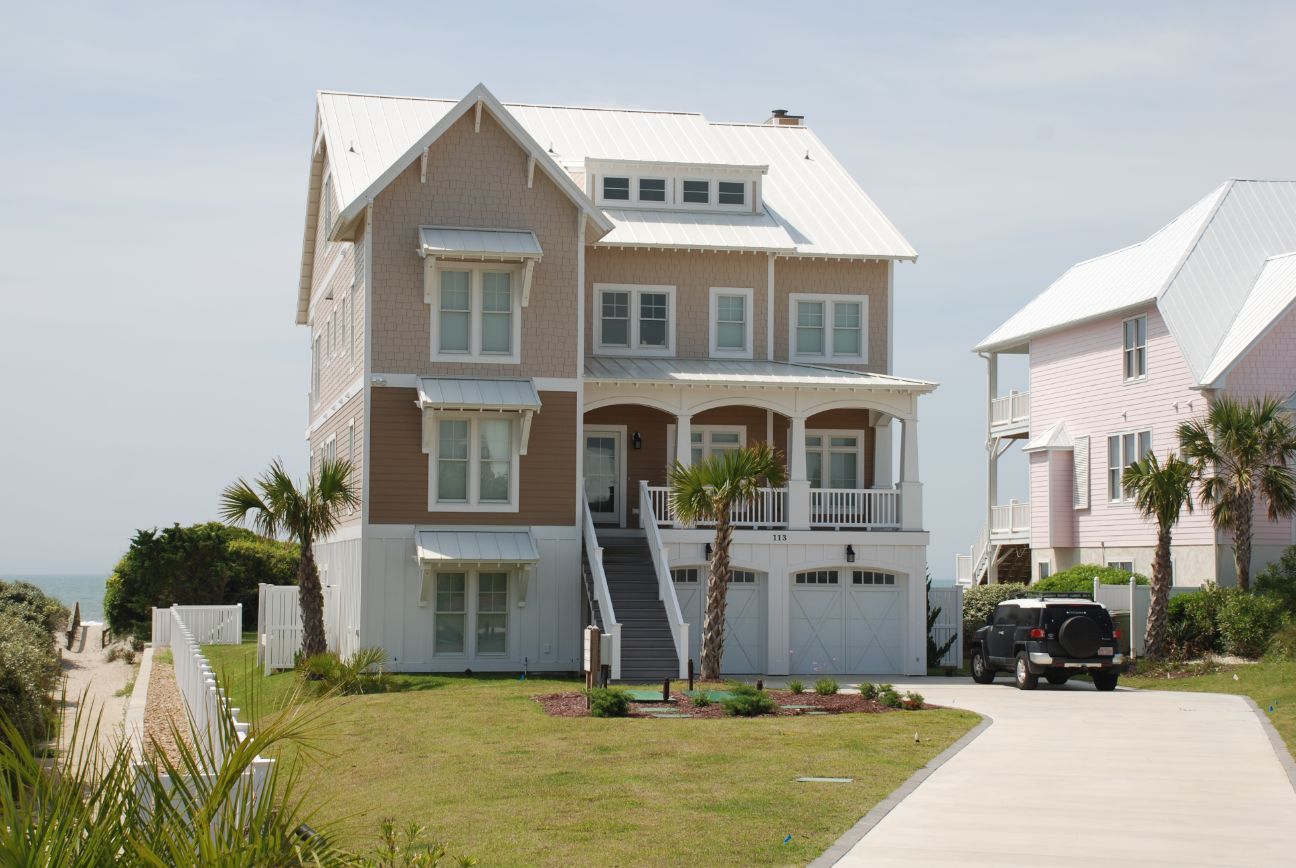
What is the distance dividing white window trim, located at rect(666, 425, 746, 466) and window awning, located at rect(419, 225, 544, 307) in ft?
19.2

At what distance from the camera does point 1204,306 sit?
131 feet

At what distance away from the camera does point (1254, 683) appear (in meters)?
27.7

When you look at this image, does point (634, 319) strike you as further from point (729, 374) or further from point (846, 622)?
point (846, 622)

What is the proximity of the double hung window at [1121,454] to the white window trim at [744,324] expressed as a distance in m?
11.7

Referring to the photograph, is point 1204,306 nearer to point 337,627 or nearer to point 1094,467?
point 1094,467

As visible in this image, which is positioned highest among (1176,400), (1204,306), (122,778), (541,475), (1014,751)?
(1204,306)

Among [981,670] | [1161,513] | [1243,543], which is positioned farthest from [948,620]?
[1161,513]

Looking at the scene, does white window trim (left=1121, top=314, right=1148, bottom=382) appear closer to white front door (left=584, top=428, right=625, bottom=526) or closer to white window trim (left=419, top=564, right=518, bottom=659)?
white front door (left=584, top=428, right=625, bottom=526)

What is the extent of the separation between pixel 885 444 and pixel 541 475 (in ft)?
30.6

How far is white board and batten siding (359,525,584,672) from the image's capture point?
3002 cm

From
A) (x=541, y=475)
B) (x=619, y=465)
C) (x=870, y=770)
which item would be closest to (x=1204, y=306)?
(x=619, y=465)

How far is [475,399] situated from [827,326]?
34.0 feet

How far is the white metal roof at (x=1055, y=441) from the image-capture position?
44.8 metres

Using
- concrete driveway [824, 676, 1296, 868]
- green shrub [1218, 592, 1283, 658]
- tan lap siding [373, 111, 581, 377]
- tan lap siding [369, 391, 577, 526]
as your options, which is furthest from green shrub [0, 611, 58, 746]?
green shrub [1218, 592, 1283, 658]
